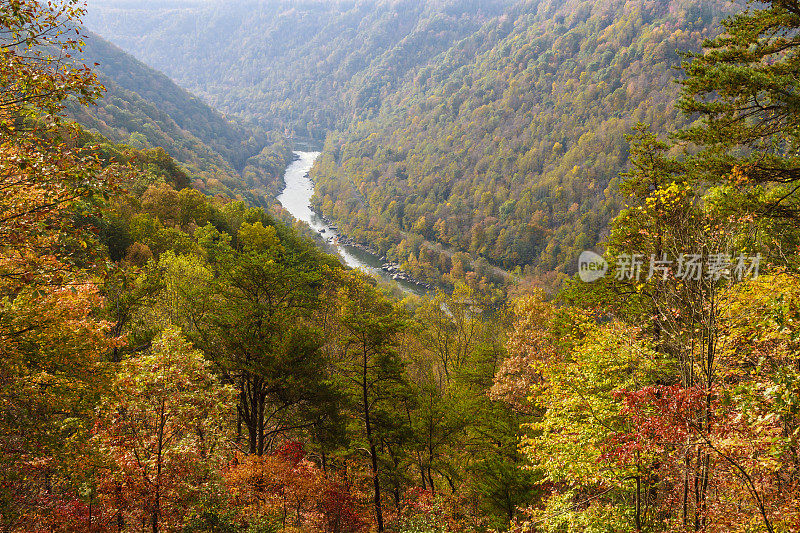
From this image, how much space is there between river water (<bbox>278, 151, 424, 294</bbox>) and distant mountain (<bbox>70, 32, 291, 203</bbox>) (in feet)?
22.7

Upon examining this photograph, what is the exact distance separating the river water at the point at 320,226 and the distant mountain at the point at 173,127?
6922mm

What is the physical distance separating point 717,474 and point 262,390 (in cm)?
1483

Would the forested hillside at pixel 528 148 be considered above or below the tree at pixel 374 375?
above

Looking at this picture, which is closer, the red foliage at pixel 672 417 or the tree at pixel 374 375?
the red foliage at pixel 672 417

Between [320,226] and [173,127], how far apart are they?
53.8 metres

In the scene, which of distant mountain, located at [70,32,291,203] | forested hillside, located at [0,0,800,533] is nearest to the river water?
distant mountain, located at [70,32,291,203]

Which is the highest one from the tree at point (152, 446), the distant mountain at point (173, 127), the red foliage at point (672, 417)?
the distant mountain at point (173, 127)

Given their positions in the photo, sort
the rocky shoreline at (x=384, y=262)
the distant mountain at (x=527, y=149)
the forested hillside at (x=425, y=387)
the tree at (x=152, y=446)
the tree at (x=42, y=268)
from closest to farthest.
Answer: the tree at (x=42, y=268), the forested hillside at (x=425, y=387), the tree at (x=152, y=446), the rocky shoreline at (x=384, y=262), the distant mountain at (x=527, y=149)

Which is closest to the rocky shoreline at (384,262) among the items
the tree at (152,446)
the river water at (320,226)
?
the river water at (320,226)

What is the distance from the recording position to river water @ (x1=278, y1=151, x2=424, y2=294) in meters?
104

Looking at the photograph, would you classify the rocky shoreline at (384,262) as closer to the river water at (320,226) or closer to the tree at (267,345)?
the river water at (320,226)

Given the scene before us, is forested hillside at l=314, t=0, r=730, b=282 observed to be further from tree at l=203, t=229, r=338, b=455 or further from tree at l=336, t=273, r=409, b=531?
tree at l=336, t=273, r=409, b=531

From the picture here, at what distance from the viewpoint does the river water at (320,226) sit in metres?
104

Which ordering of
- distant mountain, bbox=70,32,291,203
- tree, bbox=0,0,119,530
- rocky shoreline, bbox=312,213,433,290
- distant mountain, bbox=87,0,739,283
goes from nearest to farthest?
tree, bbox=0,0,119,530 < distant mountain, bbox=70,32,291,203 < rocky shoreline, bbox=312,213,433,290 < distant mountain, bbox=87,0,739,283
